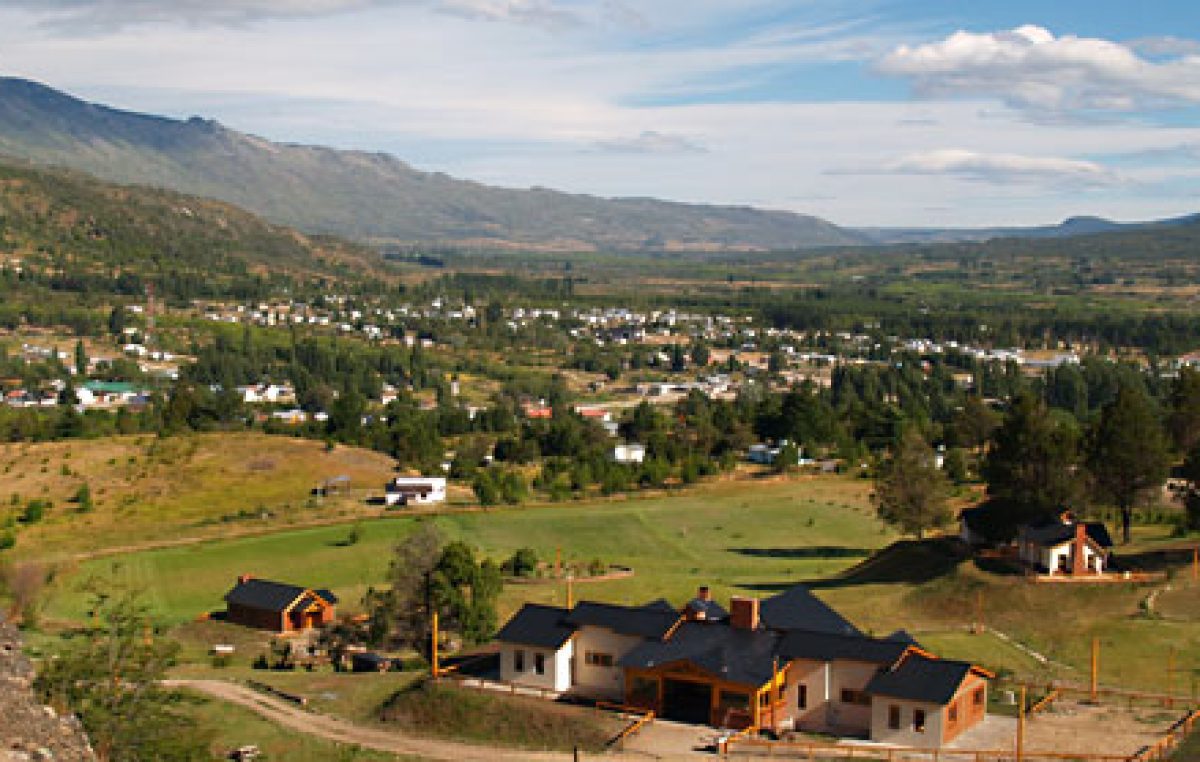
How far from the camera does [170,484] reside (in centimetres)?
7188

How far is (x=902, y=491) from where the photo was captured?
5500 cm

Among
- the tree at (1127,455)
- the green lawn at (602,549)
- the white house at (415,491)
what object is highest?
the tree at (1127,455)

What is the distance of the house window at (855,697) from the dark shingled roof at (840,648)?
0.79 metres

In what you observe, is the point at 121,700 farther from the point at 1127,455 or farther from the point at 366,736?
the point at 1127,455

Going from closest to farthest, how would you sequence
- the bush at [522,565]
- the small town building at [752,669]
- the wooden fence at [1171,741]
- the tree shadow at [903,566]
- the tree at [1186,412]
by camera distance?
the wooden fence at [1171,741], the small town building at [752,669], the tree shadow at [903,566], the bush at [522,565], the tree at [1186,412]

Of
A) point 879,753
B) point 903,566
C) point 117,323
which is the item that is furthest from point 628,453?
point 117,323

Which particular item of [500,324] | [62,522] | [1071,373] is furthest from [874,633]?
[500,324]

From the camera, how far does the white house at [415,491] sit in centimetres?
6962

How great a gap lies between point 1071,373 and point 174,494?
81372mm

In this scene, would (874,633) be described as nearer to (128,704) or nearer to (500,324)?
(128,704)

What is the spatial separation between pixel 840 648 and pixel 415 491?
3995 cm

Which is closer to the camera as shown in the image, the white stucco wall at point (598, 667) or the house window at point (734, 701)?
the house window at point (734, 701)

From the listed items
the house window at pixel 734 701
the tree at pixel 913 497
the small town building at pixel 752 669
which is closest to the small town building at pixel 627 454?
the tree at pixel 913 497

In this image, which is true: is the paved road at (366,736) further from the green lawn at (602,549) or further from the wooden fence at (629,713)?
the green lawn at (602,549)
